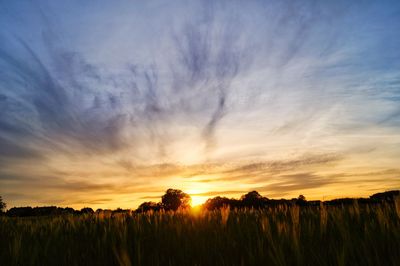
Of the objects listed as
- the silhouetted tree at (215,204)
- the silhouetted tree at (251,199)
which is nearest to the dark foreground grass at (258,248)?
the silhouetted tree at (215,204)

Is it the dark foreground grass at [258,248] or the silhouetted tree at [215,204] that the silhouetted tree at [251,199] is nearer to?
the silhouetted tree at [215,204]

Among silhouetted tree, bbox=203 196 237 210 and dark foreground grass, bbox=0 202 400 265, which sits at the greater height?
silhouetted tree, bbox=203 196 237 210

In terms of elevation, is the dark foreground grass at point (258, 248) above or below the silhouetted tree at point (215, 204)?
below

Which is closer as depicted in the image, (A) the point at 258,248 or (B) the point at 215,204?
(A) the point at 258,248

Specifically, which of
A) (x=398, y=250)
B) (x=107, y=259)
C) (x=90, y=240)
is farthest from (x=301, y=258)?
(x=90, y=240)

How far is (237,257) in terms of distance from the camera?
251 centimetres

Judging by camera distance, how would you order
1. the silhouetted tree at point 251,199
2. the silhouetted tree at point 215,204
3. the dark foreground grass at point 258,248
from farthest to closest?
the silhouetted tree at point 251,199 → the silhouetted tree at point 215,204 → the dark foreground grass at point 258,248

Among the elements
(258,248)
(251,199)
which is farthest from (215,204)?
(258,248)

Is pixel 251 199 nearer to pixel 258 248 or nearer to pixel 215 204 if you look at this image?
pixel 215 204

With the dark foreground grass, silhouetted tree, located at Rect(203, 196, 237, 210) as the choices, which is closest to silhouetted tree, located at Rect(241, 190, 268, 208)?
silhouetted tree, located at Rect(203, 196, 237, 210)

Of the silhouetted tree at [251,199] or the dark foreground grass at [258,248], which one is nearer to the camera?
the dark foreground grass at [258,248]

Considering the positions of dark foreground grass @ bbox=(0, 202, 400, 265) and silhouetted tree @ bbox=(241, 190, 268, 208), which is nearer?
dark foreground grass @ bbox=(0, 202, 400, 265)

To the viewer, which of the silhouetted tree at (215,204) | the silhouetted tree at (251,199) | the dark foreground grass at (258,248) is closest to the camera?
the dark foreground grass at (258,248)

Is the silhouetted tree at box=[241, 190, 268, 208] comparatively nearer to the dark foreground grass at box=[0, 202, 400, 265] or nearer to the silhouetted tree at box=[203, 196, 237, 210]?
the silhouetted tree at box=[203, 196, 237, 210]
